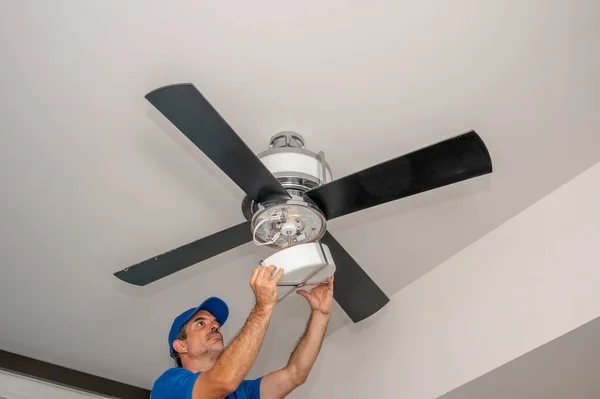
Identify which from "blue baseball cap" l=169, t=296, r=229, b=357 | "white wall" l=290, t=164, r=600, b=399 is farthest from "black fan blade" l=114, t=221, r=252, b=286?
"white wall" l=290, t=164, r=600, b=399

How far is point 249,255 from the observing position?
1.92 meters

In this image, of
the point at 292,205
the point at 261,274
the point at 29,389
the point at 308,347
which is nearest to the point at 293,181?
the point at 292,205

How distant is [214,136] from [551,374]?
1.45 m

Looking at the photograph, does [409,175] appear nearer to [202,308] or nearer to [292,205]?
[292,205]

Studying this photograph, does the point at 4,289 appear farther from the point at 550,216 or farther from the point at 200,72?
the point at 550,216

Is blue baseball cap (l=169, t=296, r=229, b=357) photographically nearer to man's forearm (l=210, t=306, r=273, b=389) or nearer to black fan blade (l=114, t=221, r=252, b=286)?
black fan blade (l=114, t=221, r=252, b=286)

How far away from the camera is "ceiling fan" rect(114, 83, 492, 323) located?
39.9 inches

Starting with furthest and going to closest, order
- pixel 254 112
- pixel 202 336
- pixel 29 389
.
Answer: pixel 29 389 < pixel 202 336 < pixel 254 112

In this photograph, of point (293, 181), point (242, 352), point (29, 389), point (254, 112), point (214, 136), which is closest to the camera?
point (214, 136)

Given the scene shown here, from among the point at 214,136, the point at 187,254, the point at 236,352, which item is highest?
the point at 214,136

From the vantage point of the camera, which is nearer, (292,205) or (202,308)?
(292,205)

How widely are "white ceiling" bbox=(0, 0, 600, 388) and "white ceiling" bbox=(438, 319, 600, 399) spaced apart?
1.60ft

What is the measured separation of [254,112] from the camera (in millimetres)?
1416

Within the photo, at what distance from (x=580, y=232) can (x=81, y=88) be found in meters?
1.58
